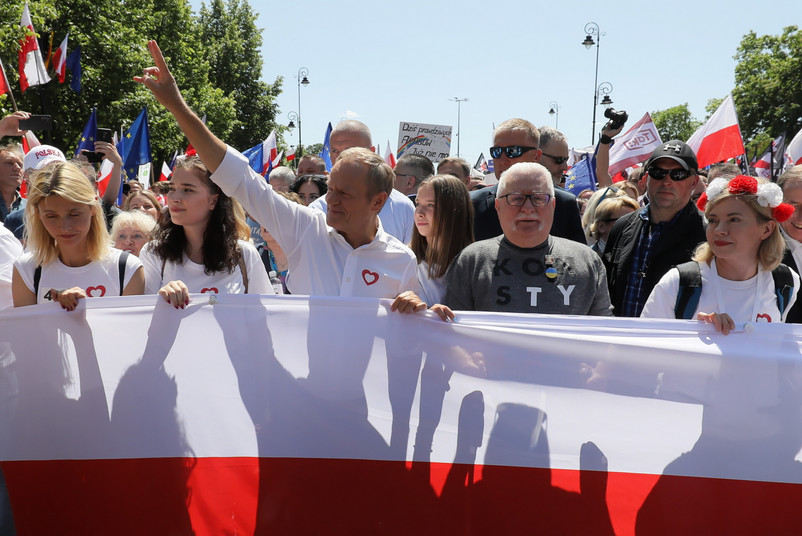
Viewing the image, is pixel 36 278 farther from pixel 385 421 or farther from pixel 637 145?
pixel 637 145

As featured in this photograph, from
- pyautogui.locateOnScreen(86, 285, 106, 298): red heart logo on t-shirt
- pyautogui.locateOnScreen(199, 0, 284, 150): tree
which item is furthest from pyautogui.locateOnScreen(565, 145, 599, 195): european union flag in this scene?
pyautogui.locateOnScreen(199, 0, 284, 150): tree

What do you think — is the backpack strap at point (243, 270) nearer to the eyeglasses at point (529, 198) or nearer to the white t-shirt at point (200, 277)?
the white t-shirt at point (200, 277)

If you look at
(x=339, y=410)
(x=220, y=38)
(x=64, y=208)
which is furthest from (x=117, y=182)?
(x=220, y=38)

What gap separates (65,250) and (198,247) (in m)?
0.56

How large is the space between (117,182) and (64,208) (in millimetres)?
3183

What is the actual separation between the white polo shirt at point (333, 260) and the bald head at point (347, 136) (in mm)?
2031

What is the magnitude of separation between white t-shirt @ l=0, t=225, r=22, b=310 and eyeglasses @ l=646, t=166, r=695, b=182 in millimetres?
3430

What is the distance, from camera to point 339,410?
2869mm

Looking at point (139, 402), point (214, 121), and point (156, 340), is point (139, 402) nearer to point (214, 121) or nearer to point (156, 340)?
point (156, 340)

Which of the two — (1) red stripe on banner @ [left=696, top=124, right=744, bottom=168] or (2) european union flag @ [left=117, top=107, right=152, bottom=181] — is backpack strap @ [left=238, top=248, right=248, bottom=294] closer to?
(1) red stripe on banner @ [left=696, top=124, right=744, bottom=168]

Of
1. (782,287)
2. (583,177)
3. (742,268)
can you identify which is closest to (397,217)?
(742,268)

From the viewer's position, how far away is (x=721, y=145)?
26.7ft

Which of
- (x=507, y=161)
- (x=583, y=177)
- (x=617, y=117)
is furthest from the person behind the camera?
(x=583, y=177)

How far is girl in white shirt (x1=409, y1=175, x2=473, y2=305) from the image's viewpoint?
357cm
